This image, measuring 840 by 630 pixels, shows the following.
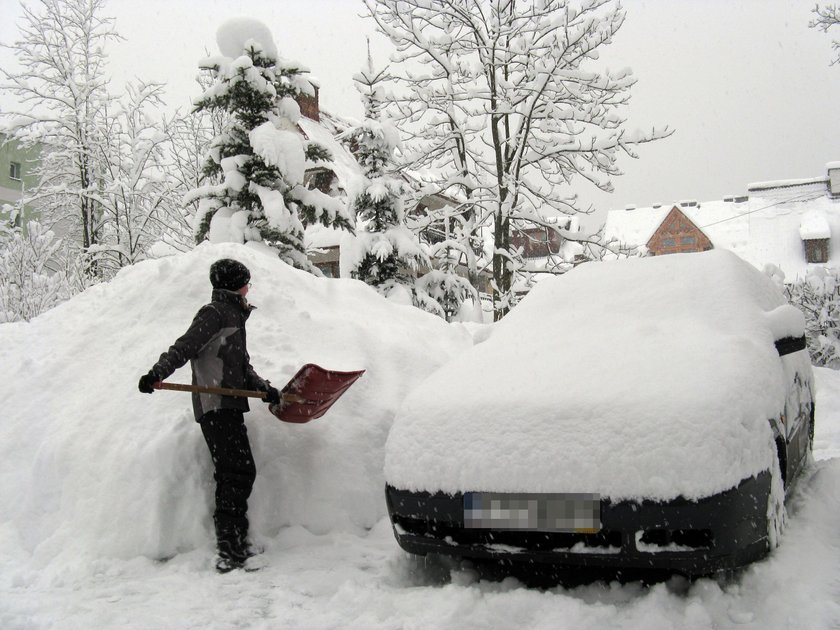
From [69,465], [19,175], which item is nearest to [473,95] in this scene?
[69,465]

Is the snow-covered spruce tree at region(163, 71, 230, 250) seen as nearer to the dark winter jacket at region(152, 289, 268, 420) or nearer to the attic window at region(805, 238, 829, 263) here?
the dark winter jacket at region(152, 289, 268, 420)

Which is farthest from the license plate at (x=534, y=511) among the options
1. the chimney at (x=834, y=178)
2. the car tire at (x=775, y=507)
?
the chimney at (x=834, y=178)

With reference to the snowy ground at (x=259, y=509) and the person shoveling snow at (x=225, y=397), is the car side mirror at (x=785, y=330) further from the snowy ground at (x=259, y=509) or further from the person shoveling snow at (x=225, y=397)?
the person shoveling snow at (x=225, y=397)

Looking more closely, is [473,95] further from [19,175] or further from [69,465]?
[19,175]

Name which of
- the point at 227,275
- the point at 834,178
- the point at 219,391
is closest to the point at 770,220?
the point at 834,178

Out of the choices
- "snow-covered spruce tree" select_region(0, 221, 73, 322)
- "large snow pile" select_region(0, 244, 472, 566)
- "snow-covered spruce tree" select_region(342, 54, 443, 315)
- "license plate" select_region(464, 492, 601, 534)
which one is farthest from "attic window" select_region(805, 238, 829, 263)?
"license plate" select_region(464, 492, 601, 534)

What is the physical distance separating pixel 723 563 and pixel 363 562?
6.74 ft

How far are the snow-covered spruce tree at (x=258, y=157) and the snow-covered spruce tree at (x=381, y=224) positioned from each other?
3428 mm

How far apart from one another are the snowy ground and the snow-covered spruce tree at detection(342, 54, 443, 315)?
857cm

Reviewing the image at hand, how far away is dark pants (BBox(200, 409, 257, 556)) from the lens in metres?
4.08

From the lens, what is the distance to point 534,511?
3010 mm

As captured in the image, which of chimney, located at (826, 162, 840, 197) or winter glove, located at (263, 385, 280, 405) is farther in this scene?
chimney, located at (826, 162, 840, 197)

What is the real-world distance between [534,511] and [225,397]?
212cm

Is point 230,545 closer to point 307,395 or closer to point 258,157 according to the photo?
point 307,395
